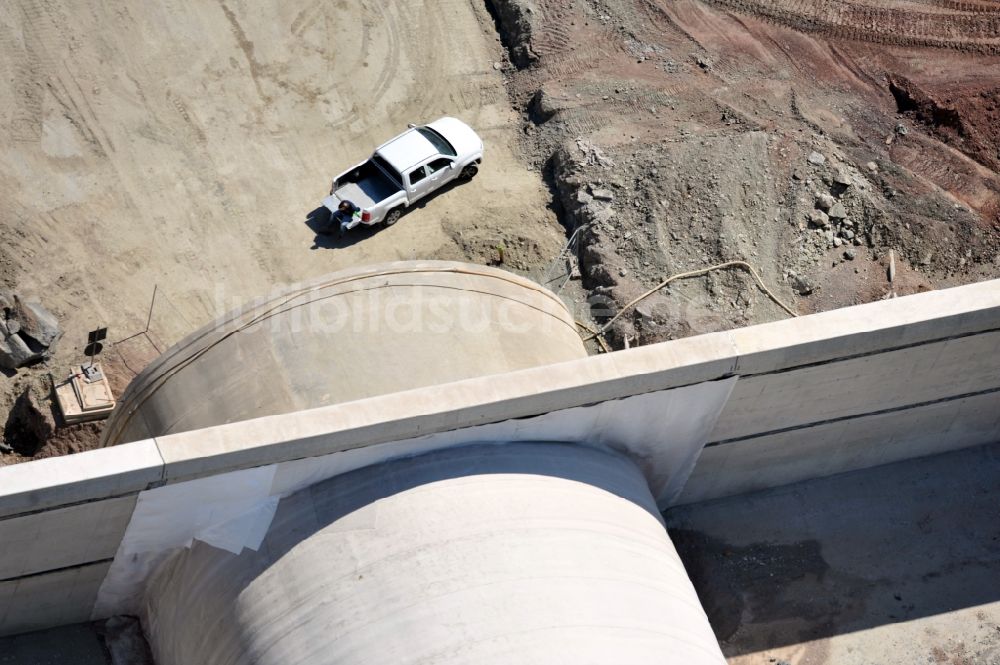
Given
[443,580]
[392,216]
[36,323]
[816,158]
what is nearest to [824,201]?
[816,158]

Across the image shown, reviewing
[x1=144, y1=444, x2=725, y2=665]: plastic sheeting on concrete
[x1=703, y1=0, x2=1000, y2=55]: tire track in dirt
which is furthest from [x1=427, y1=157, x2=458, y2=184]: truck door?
[x1=144, y1=444, x2=725, y2=665]: plastic sheeting on concrete

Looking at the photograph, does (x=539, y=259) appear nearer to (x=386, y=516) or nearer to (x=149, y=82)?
(x=149, y=82)

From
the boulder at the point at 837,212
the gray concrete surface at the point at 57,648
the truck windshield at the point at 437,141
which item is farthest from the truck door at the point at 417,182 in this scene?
the gray concrete surface at the point at 57,648

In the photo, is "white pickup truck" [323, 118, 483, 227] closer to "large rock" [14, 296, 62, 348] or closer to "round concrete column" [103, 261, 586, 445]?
"large rock" [14, 296, 62, 348]

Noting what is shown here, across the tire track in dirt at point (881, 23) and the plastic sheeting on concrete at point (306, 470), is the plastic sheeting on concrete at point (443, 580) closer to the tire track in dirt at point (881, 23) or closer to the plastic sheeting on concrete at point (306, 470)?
the plastic sheeting on concrete at point (306, 470)

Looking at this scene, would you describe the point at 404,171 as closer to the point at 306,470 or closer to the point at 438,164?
the point at 438,164

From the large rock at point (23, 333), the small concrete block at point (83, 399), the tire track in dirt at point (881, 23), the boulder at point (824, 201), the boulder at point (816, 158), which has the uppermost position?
the large rock at point (23, 333)

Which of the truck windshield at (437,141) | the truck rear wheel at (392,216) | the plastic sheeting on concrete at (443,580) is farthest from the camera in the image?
the truck windshield at (437,141)
